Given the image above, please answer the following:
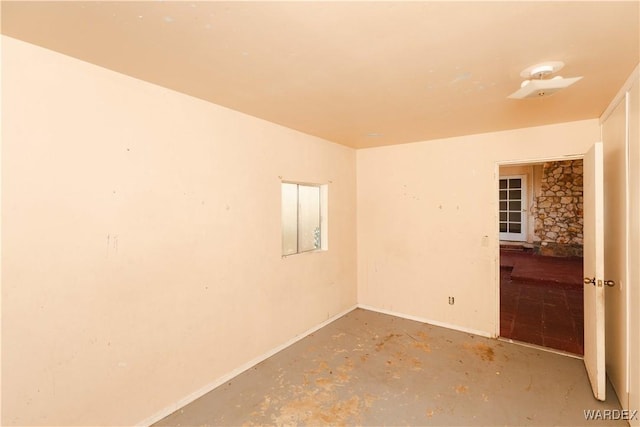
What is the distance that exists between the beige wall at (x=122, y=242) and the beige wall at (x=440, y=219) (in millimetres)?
1727

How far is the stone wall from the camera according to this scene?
660 centimetres

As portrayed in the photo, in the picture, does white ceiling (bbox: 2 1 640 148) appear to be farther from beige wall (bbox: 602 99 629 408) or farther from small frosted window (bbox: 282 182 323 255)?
small frosted window (bbox: 282 182 323 255)

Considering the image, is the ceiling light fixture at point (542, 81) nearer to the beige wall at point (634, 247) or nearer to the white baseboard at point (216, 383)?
the beige wall at point (634, 247)

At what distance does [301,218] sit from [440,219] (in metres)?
1.72

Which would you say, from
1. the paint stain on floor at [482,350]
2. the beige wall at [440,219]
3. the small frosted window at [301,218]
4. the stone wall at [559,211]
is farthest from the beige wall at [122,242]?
the stone wall at [559,211]

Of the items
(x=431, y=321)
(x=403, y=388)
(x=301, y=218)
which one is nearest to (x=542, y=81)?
(x=403, y=388)

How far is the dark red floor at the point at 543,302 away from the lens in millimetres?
3307

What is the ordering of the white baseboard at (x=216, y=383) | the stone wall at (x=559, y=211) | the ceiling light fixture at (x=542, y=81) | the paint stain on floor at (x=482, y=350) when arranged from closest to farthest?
the ceiling light fixture at (x=542, y=81) → the white baseboard at (x=216, y=383) → the paint stain on floor at (x=482, y=350) → the stone wall at (x=559, y=211)

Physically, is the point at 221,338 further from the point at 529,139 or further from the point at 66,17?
the point at 529,139

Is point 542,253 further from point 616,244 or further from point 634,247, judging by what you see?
point 634,247

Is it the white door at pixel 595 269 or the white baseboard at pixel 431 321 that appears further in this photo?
the white baseboard at pixel 431 321

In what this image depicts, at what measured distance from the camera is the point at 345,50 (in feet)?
5.25

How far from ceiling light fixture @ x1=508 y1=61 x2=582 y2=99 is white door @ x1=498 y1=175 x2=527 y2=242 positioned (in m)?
6.58

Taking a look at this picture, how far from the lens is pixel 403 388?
7.94ft
